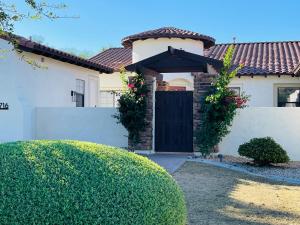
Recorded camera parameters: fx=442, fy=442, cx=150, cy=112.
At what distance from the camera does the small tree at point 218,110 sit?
44.4 ft

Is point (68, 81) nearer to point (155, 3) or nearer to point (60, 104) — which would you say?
point (60, 104)

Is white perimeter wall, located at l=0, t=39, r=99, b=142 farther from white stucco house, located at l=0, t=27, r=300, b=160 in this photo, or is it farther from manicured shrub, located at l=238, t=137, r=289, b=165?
manicured shrub, located at l=238, t=137, r=289, b=165

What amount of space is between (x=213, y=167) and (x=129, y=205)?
8.78 meters

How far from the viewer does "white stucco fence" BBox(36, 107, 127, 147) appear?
628 inches

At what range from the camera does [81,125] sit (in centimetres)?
1633

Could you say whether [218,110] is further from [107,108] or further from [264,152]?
[107,108]

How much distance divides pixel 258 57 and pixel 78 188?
21553 mm

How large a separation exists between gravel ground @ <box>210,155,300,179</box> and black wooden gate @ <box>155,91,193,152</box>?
1453 mm

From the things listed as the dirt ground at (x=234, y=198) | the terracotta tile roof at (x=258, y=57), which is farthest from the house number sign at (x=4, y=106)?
the terracotta tile roof at (x=258, y=57)

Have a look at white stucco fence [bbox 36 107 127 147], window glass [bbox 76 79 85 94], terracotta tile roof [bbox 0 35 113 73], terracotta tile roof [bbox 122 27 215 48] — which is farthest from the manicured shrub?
window glass [bbox 76 79 85 94]

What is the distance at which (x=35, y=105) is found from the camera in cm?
1675

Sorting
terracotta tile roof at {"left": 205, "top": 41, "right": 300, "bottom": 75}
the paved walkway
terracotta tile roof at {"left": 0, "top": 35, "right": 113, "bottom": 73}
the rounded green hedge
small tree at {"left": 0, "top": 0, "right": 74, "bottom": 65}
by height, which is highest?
terracotta tile roof at {"left": 205, "top": 41, "right": 300, "bottom": 75}

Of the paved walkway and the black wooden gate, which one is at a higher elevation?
the black wooden gate

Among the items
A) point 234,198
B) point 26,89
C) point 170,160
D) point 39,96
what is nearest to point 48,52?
point 26,89
